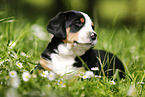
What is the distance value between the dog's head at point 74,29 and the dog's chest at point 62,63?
0.25 m

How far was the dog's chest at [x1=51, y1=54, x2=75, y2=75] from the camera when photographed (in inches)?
115

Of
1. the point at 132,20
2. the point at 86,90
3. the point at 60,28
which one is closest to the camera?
the point at 86,90

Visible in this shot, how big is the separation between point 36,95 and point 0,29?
283cm

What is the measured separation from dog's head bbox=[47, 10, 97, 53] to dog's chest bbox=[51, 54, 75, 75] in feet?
0.82

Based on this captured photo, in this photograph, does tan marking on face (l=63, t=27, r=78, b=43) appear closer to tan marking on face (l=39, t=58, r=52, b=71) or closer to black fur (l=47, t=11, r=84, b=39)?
black fur (l=47, t=11, r=84, b=39)

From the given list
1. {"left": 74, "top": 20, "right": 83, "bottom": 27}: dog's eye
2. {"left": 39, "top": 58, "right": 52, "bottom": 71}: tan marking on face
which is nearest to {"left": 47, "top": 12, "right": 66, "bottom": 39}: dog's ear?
{"left": 74, "top": 20, "right": 83, "bottom": 27}: dog's eye

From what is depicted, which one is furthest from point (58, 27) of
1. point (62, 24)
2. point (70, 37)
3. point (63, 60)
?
point (63, 60)

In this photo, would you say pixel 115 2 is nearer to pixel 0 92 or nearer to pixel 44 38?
pixel 44 38

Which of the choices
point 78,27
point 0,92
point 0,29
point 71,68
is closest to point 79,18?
point 78,27

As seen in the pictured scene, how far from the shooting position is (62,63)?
9.70 ft

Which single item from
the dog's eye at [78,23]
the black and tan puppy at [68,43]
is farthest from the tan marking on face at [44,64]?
the dog's eye at [78,23]

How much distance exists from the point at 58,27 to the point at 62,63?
537 mm

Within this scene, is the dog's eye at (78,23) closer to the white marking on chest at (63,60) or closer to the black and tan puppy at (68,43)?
the black and tan puppy at (68,43)

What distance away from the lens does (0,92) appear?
169 centimetres
